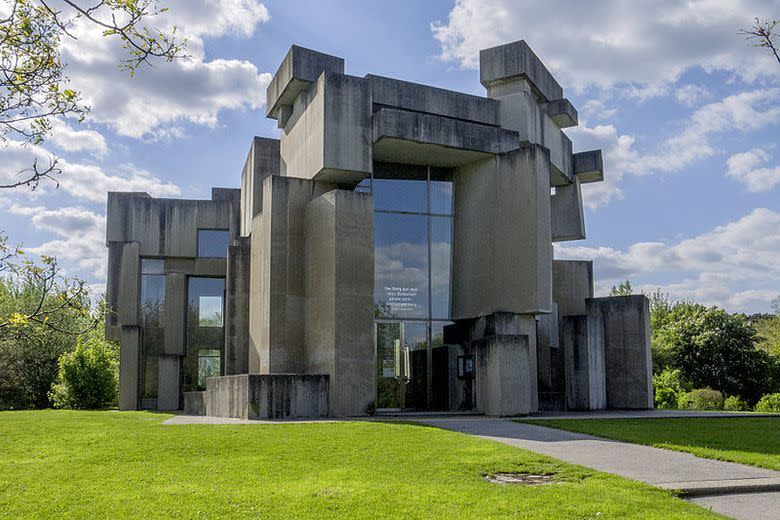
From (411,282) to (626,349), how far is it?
27.8 feet

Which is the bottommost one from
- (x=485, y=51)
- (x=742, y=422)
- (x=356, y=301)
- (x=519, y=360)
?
(x=742, y=422)

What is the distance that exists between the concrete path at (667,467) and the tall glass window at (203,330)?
21.8 metres

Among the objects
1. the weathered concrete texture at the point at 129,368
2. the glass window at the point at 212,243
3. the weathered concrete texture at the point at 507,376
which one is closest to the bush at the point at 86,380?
the weathered concrete texture at the point at 129,368

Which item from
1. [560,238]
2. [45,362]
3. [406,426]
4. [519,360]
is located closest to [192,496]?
[406,426]

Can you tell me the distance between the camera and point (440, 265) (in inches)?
1008

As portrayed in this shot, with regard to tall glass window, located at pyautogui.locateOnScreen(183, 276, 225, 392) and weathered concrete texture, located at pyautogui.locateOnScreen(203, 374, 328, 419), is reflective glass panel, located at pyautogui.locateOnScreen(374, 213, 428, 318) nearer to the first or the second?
weathered concrete texture, located at pyautogui.locateOnScreen(203, 374, 328, 419)

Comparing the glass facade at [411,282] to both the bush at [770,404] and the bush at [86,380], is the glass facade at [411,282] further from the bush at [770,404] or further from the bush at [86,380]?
the bush at [86,380]

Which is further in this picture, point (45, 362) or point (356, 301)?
point (45, 362)

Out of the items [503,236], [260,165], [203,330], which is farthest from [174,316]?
[503,236]

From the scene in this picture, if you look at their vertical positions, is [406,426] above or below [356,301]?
below

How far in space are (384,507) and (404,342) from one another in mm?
Answer: 15876

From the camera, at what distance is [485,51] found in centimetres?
2723

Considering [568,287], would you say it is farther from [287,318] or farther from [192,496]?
[192,496]

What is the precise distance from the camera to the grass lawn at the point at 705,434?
480 inches
